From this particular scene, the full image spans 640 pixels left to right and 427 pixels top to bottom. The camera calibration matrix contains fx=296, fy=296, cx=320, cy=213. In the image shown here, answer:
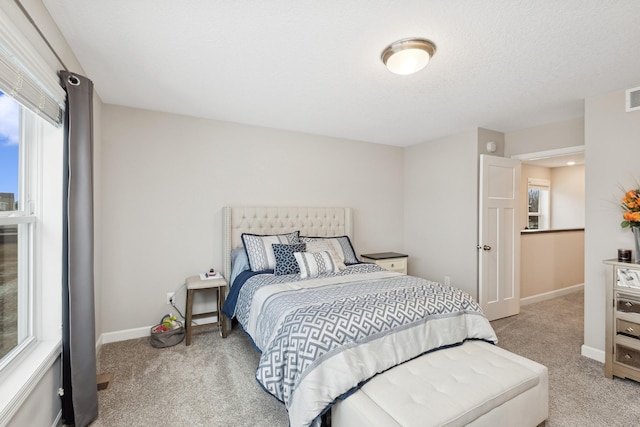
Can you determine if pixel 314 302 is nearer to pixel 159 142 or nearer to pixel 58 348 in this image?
pixel 58 348

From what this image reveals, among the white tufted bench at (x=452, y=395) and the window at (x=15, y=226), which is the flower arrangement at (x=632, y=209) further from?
the window at (x=15, y=226)

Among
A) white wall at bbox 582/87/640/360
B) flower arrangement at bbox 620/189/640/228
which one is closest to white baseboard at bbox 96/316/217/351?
white wall at bbox 582/87/640/360

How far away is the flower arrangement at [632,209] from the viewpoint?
2.38m

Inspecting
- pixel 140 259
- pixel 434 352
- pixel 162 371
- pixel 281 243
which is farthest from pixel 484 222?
pixel 140 259

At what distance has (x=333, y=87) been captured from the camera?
8.57 feet

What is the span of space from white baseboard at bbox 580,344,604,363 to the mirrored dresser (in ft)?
0.98

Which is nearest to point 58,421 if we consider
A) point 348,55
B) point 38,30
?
point 38,30

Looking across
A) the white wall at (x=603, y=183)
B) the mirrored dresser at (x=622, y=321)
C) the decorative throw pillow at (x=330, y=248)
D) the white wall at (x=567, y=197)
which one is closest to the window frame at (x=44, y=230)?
the decorative throw pillow at (x=330, y=248)

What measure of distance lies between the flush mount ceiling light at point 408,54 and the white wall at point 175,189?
7.12 ft

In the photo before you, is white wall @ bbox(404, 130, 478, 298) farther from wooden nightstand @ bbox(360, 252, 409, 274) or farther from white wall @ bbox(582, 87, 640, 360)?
white wall @ bbox(582, 87, 640, 360)

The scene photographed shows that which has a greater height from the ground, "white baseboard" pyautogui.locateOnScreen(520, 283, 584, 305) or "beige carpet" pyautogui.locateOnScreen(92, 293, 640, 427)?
"white baseboard" pyautogui.locateOnScreen(520, 283, 584, 305)

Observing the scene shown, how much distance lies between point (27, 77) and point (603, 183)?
4.28 m

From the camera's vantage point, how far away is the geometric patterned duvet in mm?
1625

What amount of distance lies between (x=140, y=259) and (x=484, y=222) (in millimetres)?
4053
